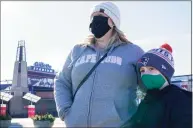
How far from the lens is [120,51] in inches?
96.7

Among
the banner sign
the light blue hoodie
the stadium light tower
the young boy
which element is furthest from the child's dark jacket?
the banner sign

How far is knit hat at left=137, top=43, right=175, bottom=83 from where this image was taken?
2.31 meters

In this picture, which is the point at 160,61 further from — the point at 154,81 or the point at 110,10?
the point at 110,10

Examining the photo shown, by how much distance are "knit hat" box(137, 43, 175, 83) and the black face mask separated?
1.26 ft

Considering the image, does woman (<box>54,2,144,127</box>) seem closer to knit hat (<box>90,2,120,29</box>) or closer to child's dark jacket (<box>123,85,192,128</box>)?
knit hat (<box>90,2,120,29</box>)

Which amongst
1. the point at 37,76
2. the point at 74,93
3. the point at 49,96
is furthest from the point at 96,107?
the point at 37,76

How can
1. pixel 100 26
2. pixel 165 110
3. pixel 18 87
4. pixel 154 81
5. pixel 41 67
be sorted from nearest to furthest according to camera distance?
1. pixel 165 110
2. pixel 154 81
3. pixel 100 26
4. pixel 18 87
5. pixel 41 67

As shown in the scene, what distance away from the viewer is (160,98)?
7.16 ft

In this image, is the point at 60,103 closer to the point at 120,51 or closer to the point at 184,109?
the point at 120,51

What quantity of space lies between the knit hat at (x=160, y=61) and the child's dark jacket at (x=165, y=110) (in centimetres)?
14

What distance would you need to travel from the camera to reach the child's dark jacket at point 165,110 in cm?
203

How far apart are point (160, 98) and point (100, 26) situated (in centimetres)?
75

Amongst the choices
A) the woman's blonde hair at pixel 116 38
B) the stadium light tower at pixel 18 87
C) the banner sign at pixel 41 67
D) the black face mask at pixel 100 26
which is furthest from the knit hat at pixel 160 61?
the banner sign at pixel 41 67

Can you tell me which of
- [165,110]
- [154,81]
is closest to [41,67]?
[154,81]
